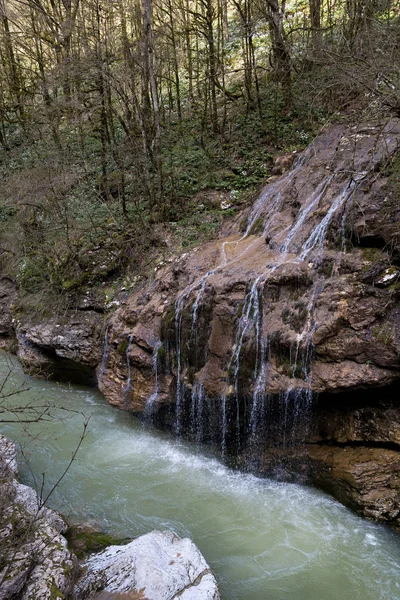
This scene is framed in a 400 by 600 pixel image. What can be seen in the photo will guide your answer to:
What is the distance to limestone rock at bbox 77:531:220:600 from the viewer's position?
399cm

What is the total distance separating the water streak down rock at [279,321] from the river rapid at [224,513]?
27.9 inches

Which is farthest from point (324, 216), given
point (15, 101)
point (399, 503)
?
point (15, 101)

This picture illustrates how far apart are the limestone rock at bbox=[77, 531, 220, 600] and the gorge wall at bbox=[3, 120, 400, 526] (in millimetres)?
2575

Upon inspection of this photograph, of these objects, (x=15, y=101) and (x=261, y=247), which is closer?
(x=261, y=247)

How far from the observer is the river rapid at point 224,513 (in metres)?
4.94

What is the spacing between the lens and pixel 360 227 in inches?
267

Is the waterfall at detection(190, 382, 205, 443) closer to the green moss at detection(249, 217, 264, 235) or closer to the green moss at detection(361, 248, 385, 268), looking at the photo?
the green moss at detection(361, 248, 385, 268)

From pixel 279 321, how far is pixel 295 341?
1.48 ft

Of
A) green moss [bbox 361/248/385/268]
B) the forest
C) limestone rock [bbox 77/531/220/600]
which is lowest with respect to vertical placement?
limestone rock [bbox 77/531/220/600]

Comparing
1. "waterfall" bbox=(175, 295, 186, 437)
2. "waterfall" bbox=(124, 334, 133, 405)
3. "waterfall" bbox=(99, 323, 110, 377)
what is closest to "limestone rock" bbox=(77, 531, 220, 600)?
"waterfall" bbox=(175, 295, 186, 437)

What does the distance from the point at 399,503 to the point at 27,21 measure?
778 inches

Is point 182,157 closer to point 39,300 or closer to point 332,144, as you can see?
point 332,144

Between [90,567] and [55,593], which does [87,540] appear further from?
[55,593]

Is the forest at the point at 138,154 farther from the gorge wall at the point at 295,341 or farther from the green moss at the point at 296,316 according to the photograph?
the green moss at the point at 296,316
